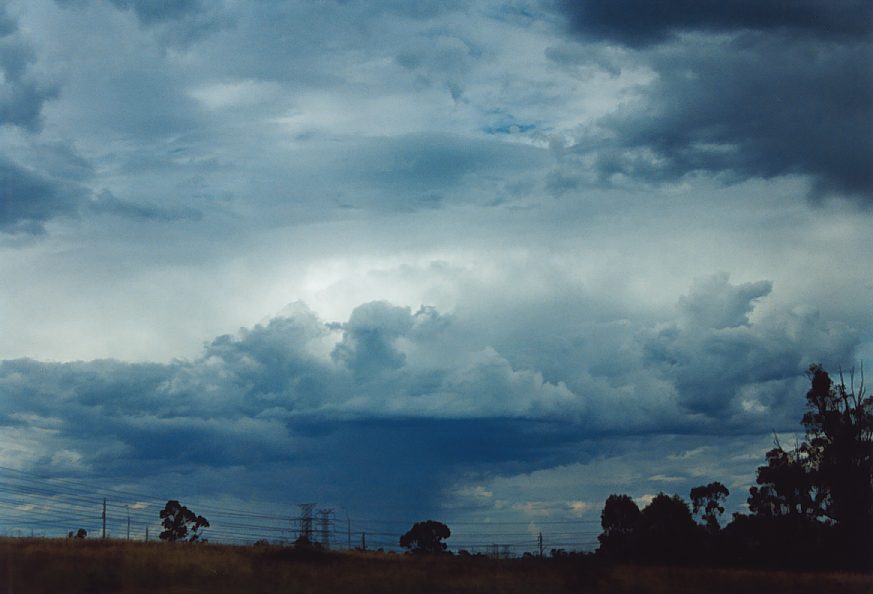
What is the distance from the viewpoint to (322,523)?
86.7m

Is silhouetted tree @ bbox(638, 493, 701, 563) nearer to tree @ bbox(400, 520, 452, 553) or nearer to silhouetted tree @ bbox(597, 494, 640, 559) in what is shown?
silhouetted tree @ bbox(597, 494, 640, 559)

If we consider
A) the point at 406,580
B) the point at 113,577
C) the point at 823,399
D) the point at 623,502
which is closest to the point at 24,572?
the point at 113,577

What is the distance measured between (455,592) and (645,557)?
4732 cm

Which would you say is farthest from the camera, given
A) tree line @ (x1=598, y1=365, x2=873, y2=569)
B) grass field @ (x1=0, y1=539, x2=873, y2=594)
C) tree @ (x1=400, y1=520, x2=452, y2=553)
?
tree @ (x1=400, y1=520, x2=452, y2=553)

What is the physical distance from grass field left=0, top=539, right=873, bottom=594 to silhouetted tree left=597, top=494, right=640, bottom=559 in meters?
46.3

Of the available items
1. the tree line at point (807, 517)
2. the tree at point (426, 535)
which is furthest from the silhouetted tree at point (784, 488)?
the tree at point (426, 535)

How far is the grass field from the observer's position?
Answer: 154 ft

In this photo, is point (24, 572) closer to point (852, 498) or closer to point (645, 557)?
point (645, 557)

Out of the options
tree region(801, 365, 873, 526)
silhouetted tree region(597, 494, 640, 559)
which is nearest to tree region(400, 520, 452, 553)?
silhouetted tree region(597, 494, 640, 559)

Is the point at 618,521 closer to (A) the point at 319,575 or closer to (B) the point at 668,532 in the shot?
(B) the point at 668,532

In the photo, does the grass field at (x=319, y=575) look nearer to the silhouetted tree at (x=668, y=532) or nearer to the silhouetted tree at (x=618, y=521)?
the silhouetted tree at (x=668, y=532)

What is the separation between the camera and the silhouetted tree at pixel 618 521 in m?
110

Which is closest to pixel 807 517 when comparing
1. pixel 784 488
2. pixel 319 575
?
pixel 784 488

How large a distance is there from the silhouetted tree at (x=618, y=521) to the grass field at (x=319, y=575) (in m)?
46.3
